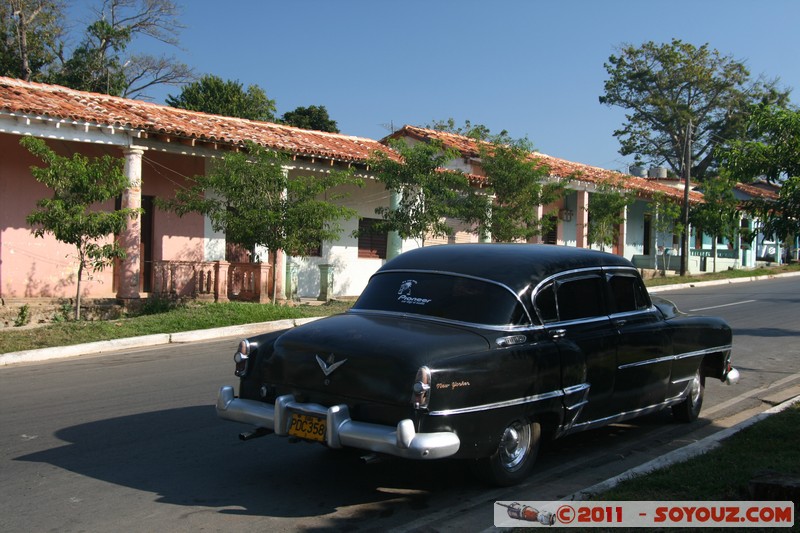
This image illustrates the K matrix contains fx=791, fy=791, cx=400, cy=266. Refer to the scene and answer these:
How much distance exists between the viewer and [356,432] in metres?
4.91

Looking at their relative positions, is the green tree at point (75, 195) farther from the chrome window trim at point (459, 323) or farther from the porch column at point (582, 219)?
the porch column at point (582, 219)

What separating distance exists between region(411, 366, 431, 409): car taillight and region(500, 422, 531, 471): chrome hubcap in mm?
842

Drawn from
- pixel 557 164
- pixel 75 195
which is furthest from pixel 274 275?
pixel 557 164

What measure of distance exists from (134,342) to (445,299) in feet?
28.7

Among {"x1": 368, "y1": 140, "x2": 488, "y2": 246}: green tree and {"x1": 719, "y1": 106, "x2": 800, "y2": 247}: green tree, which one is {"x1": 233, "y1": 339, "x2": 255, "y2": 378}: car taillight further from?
{"x1": 368, "y1": 140, "x2": 488, "y2": 246}: green tree

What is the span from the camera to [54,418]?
755cm

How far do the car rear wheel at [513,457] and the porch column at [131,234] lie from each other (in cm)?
1240

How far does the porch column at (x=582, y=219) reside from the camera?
29.1 meters

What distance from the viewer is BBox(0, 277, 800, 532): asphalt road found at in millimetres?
4949

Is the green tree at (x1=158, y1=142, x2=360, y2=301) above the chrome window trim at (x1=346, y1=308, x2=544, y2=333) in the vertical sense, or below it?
above

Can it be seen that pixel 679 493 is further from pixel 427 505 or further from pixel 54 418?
pixel 54 418

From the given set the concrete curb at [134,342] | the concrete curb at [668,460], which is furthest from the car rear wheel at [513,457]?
the concrete curb at [134,342]

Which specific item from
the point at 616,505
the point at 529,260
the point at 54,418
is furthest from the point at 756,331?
the point at 54,418

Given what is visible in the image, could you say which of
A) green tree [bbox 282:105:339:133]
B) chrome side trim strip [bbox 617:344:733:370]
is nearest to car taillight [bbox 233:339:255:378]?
chrome side trim strip [bbox 617:344:733:370]
